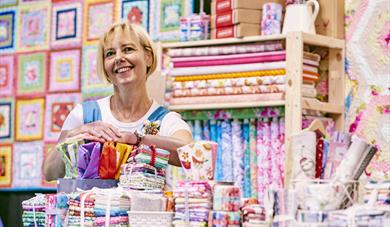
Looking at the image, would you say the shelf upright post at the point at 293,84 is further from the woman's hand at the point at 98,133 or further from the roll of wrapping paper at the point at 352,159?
the roll of wrapping paper at the point at 352,159

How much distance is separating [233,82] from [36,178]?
1.75 metres

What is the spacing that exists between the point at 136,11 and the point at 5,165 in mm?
1419

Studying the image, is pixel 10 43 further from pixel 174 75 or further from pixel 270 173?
pixel 270 173

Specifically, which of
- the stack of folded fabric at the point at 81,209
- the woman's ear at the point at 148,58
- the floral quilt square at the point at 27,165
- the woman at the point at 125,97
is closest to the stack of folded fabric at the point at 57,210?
the stack of folded fabric at the point at 81,209

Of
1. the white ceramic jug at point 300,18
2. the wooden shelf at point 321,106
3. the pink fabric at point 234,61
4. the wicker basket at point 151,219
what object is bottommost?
the wicker basket at point 151,219

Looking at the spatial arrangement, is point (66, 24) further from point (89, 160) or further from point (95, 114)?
point (89, 160)

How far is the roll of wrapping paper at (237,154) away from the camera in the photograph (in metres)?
3.96

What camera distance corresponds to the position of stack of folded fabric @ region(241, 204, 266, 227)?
1930 mm

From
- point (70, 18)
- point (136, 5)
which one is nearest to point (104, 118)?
point (136, 5)

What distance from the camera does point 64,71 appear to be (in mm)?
5059

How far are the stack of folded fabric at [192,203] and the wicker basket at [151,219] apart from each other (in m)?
0.02

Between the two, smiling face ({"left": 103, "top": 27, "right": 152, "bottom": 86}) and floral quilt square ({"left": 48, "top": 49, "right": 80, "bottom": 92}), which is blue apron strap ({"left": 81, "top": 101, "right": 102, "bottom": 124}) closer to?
smiling face ({"left": 103, "top": 27, "right": 152, "bottom": 86})

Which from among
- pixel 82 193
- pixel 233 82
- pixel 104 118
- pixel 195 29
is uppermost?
pixel 195 29

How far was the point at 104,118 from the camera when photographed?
3152mm
